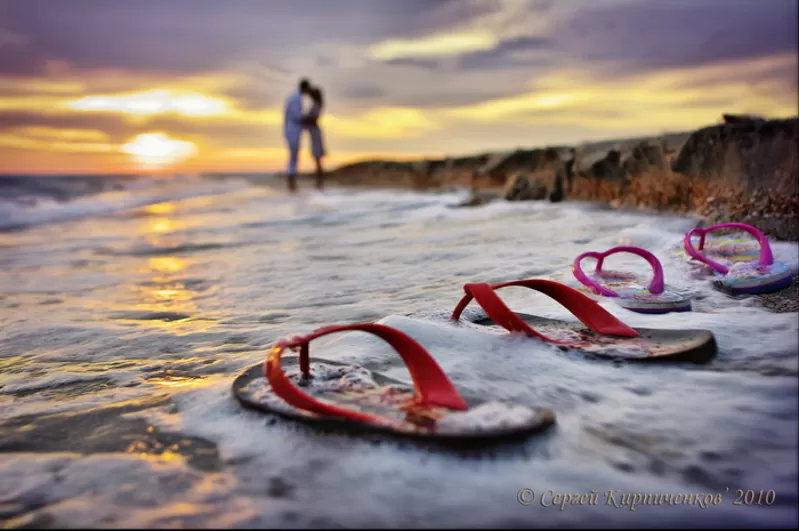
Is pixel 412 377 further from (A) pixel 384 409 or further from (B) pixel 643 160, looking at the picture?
(B) pixel 643 160

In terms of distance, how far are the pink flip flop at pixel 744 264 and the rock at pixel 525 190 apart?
14.9 ft

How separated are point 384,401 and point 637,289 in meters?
1.48

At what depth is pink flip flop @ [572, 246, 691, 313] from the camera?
2105 millimetres

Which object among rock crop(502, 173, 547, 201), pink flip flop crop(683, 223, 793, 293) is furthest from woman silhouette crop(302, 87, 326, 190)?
pink flip flop crop(683, 223, 793, 293)

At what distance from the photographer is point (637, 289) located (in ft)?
7.72

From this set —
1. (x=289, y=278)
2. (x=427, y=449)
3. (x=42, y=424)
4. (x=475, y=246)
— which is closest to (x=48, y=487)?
(x=42, y=424)

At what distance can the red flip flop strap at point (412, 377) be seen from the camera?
123cm

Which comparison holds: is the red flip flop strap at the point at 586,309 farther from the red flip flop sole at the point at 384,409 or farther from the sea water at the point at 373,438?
the red flip flop sole at the point at 384,409

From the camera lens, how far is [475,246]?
14.1ft

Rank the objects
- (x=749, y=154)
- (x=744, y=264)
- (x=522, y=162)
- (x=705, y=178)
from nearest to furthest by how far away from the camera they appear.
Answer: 1. (x=744, y=264)
2. (x=749, y=154)
3. (x=705, y=178)
4. (x=522, y=162)

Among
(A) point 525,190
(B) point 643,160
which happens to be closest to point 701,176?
(B) point 643,160

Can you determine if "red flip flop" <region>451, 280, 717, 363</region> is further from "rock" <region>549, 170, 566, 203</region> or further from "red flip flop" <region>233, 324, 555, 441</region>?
"rock" <region>549, 170, 566, 203</region>

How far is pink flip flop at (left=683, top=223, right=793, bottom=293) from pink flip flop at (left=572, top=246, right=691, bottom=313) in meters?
0.29

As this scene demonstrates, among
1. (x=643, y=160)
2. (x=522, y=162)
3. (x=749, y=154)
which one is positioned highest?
(x=522, y=162)
